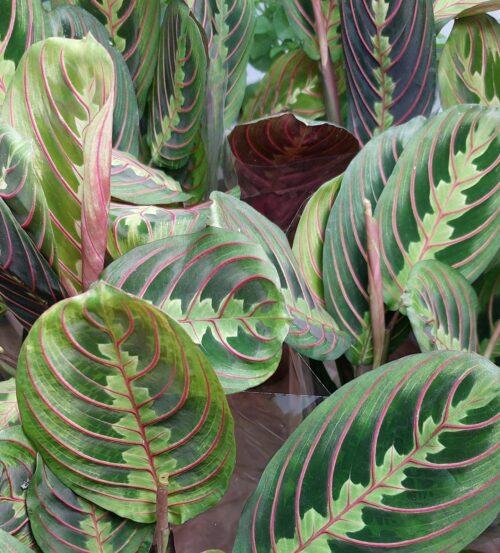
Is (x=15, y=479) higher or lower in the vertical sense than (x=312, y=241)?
lower

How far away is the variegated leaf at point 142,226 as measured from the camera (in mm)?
519

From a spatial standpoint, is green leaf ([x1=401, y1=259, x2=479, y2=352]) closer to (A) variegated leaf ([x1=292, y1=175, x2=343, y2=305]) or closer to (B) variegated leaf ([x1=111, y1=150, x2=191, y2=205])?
(A) variegated leaf ([x1=292, y1=175, x2=343, y2=305])

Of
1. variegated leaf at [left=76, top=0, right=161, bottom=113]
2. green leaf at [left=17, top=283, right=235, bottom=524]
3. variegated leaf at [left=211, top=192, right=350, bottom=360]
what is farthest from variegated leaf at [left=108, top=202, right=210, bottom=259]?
variegated leaf at [left=76, top=0, right=161, bottom=113]

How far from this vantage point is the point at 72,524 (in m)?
0.44

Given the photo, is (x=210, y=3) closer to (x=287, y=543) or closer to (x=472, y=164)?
(x=472, y=164)

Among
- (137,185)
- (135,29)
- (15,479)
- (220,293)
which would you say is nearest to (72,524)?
(15,479)

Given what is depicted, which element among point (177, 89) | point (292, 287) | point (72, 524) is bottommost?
point (72, 524)

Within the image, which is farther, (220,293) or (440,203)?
(440,203)

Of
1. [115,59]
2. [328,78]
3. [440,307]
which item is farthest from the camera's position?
[328,78]

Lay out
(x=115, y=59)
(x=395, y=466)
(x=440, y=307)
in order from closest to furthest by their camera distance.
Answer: (x=395, y=466), (x=440, y=307), (x=115, y=59)

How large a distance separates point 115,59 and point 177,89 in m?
0.07

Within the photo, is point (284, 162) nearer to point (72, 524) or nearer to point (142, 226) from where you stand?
point (142, 226)

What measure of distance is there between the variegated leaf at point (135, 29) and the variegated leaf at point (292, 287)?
315 mm

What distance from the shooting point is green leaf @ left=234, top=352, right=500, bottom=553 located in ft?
1.31
